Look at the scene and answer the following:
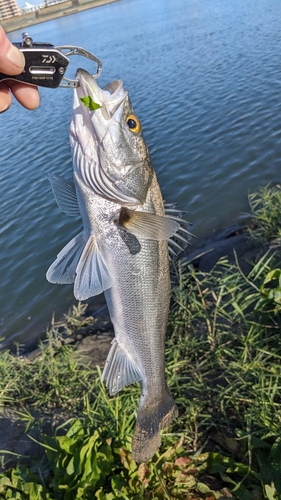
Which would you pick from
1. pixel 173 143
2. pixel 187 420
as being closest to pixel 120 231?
pixel 187 420

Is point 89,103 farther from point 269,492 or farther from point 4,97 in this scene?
point 269,492

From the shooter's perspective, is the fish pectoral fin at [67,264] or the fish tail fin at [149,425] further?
the fish tail fin at [149,425]

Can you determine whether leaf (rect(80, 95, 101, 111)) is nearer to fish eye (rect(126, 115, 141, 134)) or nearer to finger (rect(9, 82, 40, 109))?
fish eye (rect(126, 115, 141, 134))

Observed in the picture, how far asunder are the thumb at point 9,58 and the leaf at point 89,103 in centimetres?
53

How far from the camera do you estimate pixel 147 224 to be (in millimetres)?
2383

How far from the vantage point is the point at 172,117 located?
14.7 m

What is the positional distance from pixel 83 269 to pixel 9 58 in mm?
1238

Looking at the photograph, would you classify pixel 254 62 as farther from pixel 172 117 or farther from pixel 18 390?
pixel 18 390

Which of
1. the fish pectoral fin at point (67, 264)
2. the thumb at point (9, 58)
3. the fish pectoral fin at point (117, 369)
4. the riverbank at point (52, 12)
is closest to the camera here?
the thumb at point (9, 58)

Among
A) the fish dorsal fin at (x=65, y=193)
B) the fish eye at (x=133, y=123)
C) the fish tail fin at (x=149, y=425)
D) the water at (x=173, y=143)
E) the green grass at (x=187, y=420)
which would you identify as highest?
the fish eye at (x=133, y=123)

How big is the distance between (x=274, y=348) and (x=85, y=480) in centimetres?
203

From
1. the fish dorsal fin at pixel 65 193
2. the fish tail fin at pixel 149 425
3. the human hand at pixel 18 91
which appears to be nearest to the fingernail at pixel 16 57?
the human hand at pixel 18 91

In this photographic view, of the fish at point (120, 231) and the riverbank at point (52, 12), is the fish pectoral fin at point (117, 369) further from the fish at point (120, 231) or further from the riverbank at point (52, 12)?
the riverbank at point (52, 12)

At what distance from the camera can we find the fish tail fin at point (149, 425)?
2.89 meters
